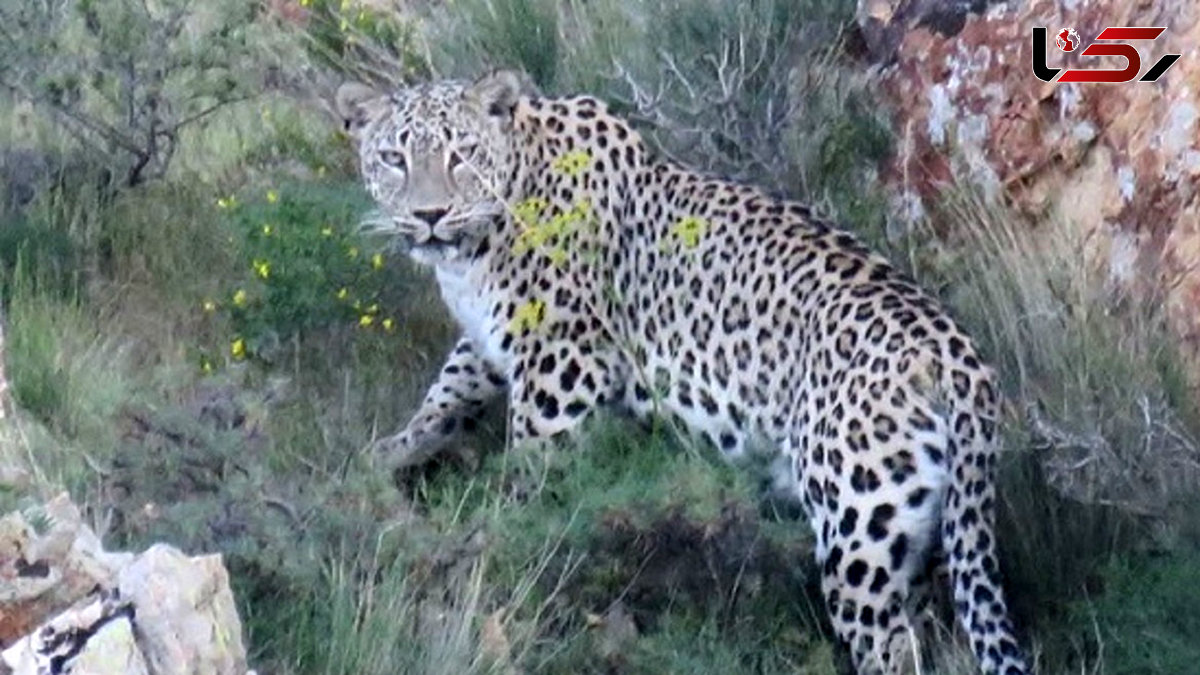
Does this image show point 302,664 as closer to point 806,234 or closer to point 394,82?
point 806,234

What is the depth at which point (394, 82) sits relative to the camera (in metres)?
10.7

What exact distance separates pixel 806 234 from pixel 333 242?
6.31 ft

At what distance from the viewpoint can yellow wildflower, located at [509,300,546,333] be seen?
7789 mm

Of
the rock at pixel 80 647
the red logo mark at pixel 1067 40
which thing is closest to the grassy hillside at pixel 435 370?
the red logo mark at pixel 1067 40

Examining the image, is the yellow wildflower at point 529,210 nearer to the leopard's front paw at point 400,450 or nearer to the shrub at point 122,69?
the leopard's front paw at point 400,450

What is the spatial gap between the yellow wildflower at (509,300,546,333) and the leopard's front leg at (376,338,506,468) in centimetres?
34

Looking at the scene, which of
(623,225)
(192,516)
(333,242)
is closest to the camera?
(192,516)

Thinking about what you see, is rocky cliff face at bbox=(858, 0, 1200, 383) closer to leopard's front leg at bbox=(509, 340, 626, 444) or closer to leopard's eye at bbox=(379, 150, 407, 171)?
leopard's front leg at bbox=(509, 340, 626, 444)

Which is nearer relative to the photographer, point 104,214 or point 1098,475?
point 1098,475

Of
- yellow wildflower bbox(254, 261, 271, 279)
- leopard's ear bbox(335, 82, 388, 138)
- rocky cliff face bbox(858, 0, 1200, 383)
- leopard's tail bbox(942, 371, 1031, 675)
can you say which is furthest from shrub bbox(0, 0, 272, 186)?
leopard's tail bbox(942, 371, 1031, 675)

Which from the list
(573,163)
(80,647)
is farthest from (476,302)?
(80,647)

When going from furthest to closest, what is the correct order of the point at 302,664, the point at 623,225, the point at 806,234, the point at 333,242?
the point at 333,242 → the point at 623,225 → the point at 806,234 → the point at 302,664

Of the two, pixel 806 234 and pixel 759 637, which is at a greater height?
pixel 806 234

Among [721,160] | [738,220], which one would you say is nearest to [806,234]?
[738,220]
